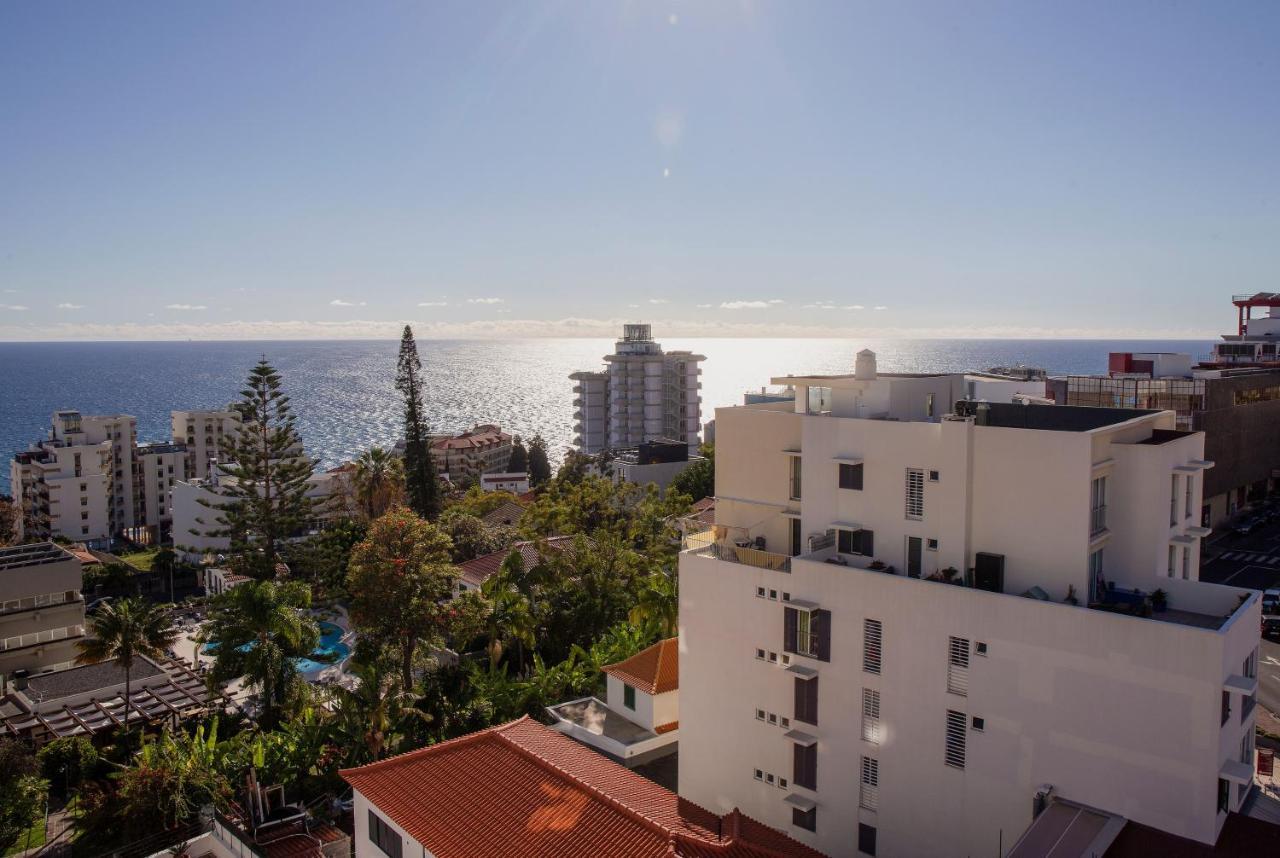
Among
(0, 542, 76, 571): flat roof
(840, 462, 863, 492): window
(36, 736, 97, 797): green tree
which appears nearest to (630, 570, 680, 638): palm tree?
(840, 462, 863, 492): window

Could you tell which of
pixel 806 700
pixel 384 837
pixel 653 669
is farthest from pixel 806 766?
pixel 384 837

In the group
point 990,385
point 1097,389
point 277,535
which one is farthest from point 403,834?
point 1097,389

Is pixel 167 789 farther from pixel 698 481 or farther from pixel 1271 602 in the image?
pixel 698 481

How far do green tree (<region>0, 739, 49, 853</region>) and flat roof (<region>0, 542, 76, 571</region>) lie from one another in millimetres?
12823

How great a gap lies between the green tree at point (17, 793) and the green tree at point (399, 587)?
688 centimetres

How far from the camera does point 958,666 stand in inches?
504

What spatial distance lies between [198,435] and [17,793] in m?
74.5

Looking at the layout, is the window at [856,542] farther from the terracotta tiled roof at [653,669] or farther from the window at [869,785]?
the terracotta tiled roof at [653,669]

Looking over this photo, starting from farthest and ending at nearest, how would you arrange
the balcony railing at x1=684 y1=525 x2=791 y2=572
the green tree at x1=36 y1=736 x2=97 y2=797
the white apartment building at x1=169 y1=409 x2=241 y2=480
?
1. the white apartment building at x1=169 y1=409 x2=241 y2=480
2. the green tree at x1=36 y1=736 x2=97 y2=797
3. the balcony railing at x1=684 y1=525 x2=791 y2=572

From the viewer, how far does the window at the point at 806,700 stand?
47.6 feet

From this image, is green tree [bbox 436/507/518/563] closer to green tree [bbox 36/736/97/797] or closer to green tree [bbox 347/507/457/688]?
green tree [bbox 347/507/457/688]

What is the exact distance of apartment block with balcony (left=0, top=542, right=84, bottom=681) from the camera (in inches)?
1118

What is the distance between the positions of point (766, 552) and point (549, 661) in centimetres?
1208

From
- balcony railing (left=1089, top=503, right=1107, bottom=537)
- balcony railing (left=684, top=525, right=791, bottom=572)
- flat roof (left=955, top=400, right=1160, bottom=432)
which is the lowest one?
balcony railing (left=684, top=525, right=791, bottom=572)
